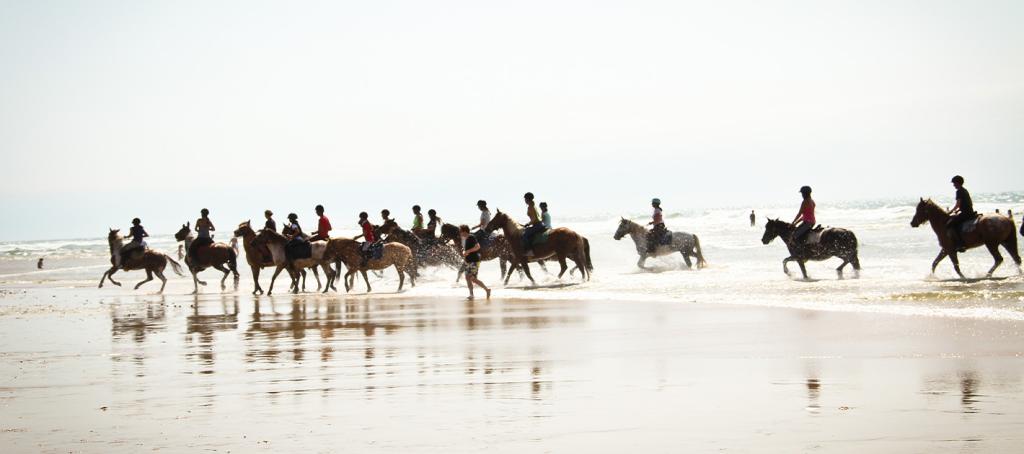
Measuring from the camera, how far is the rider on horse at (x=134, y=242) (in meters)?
28.5

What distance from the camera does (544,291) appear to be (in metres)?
23.1

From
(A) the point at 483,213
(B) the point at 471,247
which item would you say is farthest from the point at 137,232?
(B) the point at 471,247

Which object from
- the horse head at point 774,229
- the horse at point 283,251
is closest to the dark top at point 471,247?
the horse at point 283,251

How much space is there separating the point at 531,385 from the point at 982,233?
48.7 feet

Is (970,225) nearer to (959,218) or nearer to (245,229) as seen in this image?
(959,218)

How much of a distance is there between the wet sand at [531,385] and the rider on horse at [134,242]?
13331 millimetres

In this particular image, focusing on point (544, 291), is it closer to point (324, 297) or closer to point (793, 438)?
point (324, 297)

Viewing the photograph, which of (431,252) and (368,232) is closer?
(368,232)

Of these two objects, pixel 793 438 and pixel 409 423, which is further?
pixel 409 423

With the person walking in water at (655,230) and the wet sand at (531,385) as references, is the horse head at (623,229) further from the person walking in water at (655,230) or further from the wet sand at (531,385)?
the wet sand at (531,385)

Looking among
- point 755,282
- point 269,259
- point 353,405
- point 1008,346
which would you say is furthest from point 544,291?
point 353,405

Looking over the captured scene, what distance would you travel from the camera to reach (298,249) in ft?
82.1

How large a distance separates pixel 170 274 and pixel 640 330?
110 ft

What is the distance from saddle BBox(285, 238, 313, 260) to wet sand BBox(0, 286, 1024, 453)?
9449mm
